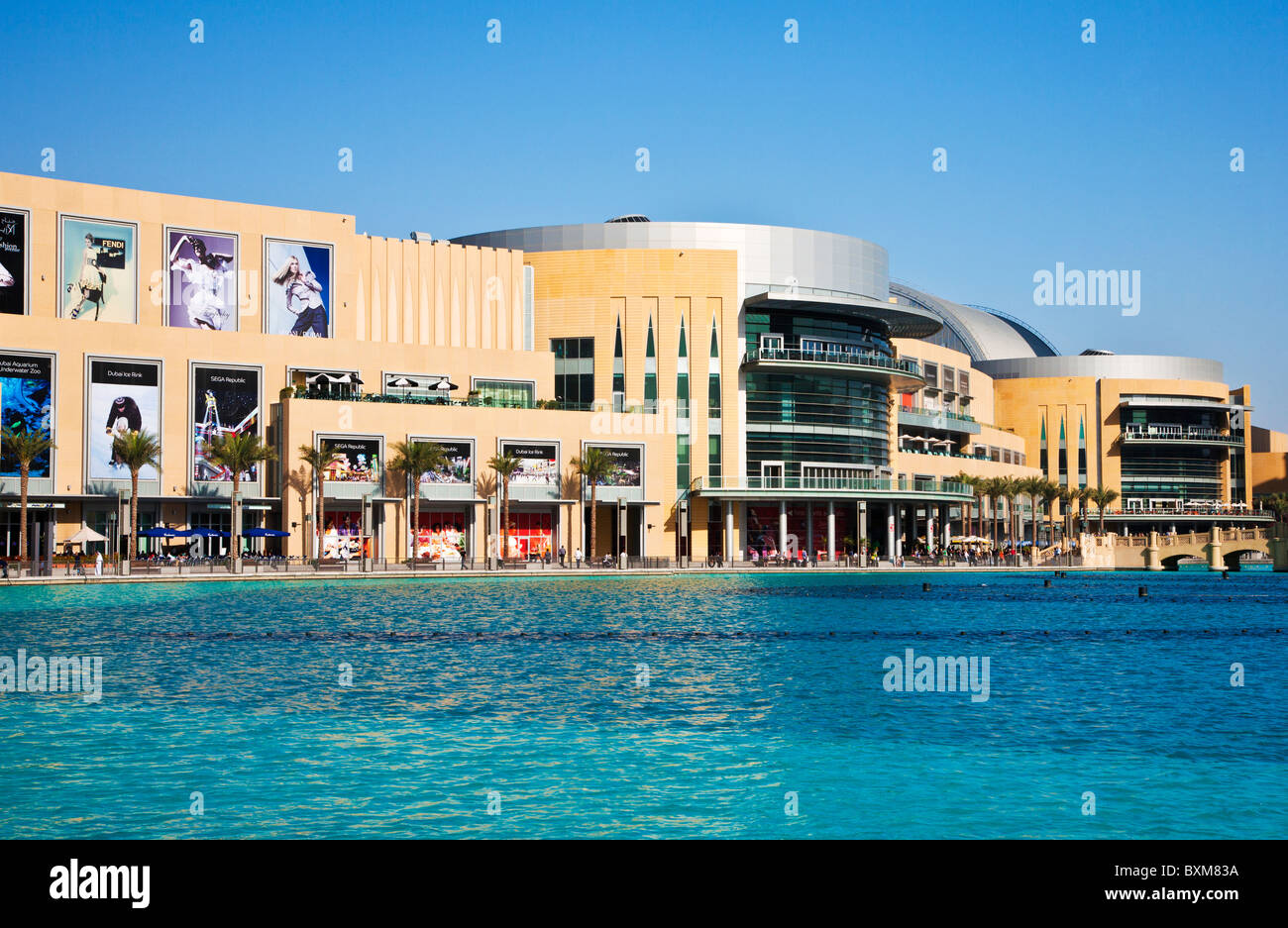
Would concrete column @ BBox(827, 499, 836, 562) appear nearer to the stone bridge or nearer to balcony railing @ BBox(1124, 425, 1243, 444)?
the stone bridge

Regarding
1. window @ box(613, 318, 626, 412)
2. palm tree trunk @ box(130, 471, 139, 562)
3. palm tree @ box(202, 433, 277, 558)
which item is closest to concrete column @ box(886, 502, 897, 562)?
window @ box(613, 318, 626, 412)

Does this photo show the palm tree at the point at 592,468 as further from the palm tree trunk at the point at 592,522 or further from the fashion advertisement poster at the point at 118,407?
the fashion advertisement poster at the point at 118,407

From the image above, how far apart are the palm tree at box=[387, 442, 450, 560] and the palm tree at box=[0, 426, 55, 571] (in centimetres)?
2352

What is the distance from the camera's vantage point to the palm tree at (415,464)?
9381cm

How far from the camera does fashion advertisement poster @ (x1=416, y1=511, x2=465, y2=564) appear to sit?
9940 centimetres

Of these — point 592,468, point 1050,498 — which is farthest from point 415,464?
point 1050,498

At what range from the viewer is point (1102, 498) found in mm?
158375

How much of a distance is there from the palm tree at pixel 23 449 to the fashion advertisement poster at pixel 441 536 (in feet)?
88.5

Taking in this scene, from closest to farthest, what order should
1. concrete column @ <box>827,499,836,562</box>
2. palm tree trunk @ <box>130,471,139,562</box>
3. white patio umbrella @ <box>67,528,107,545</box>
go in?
white patio umbrella @ <box>67,528,107,545</box>
palm tree trunk @ <box>130,471,139,562</box>
concrete column @ <box>827,499,836,562</box>

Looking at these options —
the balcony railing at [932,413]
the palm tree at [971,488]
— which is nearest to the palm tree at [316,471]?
the balcony railing at [932,413]

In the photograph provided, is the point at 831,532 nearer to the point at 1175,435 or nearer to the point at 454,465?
the point at 454,465
